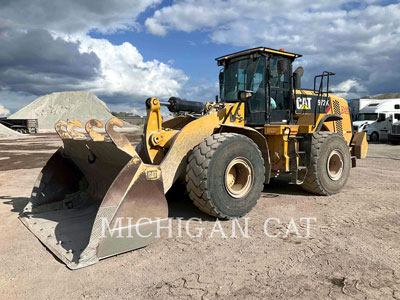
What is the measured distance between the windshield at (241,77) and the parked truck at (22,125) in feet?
115

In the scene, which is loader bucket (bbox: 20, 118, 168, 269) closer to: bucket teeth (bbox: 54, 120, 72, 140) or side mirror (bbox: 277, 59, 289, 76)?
bucket teeth (bbox: 54, 120, 72, 140)

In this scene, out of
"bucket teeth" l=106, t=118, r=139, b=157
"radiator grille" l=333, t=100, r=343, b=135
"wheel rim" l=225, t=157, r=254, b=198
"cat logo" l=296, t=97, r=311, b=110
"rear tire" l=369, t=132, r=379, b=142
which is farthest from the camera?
"rear tire" l=369, t=132, r=379, b=142

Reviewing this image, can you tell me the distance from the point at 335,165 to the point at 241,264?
4024 millimetres

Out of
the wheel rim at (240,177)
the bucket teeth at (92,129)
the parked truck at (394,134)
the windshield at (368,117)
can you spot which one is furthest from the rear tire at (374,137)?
the bucket teeth at (92,129)

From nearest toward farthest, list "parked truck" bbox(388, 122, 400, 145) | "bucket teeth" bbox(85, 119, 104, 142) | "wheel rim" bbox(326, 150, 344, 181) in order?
"bucket teeth" bbox(85, 119, 104, 142) → "wheel rim" bbox(326, 150, 344, 181) → "parked truck" bbox(388, 122, 400, 145)

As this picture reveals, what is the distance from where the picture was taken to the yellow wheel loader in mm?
3684

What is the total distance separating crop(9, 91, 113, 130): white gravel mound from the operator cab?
59.6 meters

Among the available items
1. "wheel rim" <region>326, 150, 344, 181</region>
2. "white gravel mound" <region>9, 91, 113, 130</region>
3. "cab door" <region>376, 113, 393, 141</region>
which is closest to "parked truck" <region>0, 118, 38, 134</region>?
"white gravel mound" <region>9, 91, 113, 130</region>

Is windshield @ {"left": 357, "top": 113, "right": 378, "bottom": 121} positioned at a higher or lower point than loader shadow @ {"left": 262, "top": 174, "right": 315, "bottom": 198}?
higher

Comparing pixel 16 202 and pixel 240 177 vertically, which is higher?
pixel 240 177

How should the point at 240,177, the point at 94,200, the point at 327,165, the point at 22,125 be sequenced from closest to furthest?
1. the point at 240,177
2. the point at 94,200
3. the point at 327,165
4. the point at 22,125

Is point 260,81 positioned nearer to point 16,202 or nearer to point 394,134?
point 16,202

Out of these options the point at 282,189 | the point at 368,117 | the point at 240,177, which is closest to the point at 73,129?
the point at 240,177

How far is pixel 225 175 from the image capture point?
4551 mm
